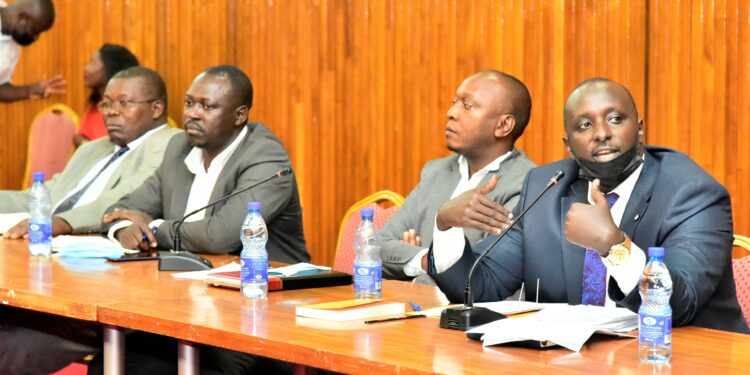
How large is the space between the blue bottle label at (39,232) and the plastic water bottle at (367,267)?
149cm

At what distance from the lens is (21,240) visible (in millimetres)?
4754

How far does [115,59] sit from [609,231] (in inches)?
202

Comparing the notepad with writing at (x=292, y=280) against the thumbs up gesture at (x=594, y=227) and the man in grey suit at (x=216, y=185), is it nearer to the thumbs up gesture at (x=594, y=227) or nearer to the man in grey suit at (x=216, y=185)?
the man in grey suit at (x=216, y=185)

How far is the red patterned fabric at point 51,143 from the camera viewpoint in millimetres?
7523

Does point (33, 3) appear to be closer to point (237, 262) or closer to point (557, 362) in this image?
point (237, 262)

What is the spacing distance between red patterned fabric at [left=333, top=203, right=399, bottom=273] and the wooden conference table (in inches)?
38.0

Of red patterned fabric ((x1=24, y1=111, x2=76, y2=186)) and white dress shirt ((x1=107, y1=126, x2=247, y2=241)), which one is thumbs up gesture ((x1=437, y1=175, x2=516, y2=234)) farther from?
red patterned fabric ((x1=24, y1=111, x2=76, y2=186))

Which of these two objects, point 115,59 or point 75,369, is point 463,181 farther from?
point 115,59

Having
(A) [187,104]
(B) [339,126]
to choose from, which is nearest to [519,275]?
(A) [187,104]

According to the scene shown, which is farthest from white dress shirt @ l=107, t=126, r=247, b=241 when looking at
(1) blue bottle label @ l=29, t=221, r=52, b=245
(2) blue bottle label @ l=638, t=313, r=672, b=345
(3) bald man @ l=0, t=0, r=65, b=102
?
(2) blue bottle label @ l=638, t=313, r=672, b=345

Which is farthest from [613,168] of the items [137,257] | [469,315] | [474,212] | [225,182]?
[225,182]

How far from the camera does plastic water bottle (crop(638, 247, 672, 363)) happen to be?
91.0 inches

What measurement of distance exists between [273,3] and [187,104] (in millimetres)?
1591

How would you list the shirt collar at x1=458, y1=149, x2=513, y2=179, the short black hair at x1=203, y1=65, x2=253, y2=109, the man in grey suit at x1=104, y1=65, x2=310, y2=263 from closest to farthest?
1. the shirt collar at x1=458, y1=149, x2=513, y2=179
2. the man in grey suit at x1=104, y1=65, x2=310, y2=263
3. the short black hair at x1=203, y1=65, x2=253, y2=109
